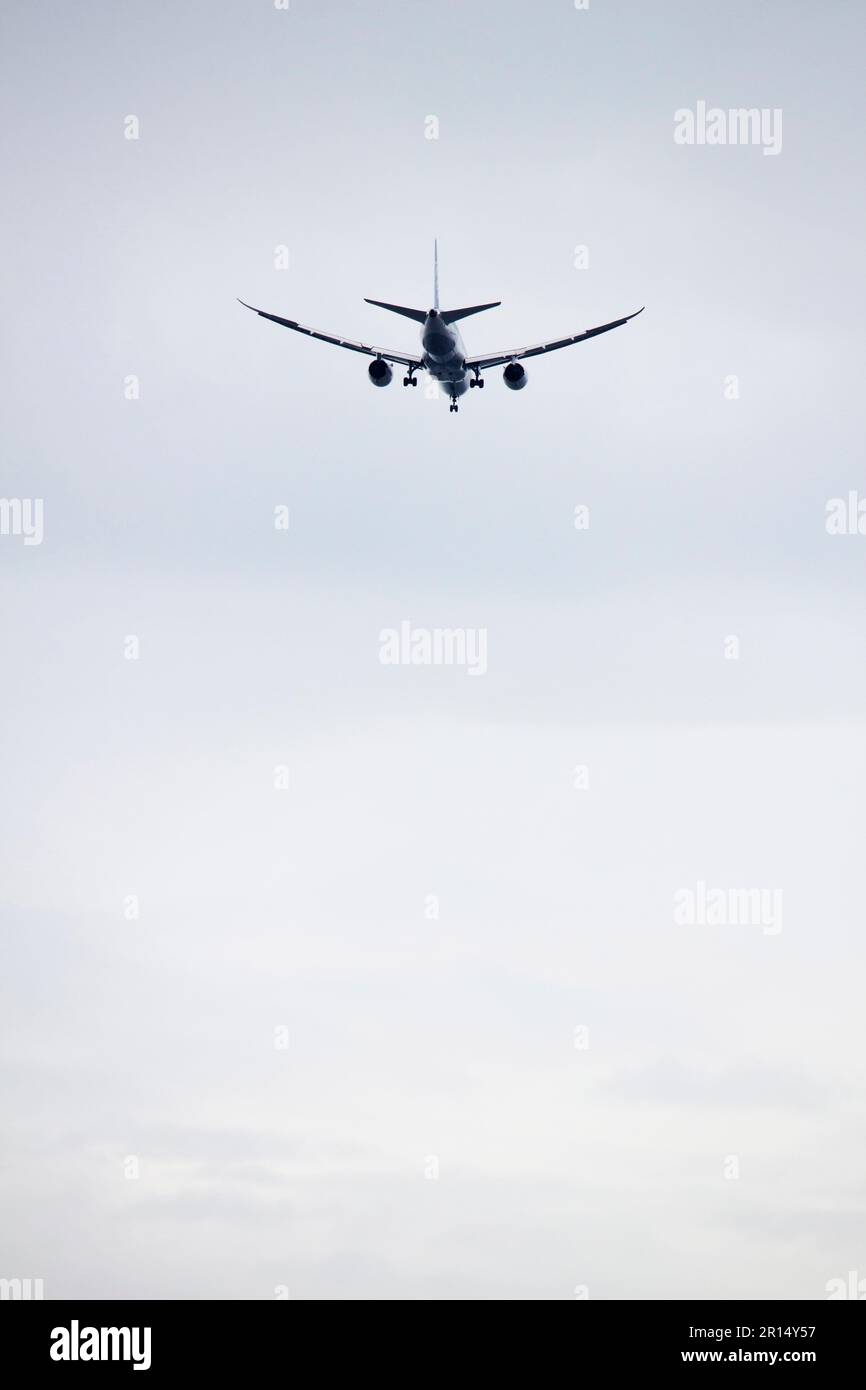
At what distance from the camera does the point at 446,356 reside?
430 feet

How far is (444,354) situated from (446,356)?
0.29 meters

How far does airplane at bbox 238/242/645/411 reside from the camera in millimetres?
129875

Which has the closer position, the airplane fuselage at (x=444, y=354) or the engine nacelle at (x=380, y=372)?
the airplane fuselage at (x=444, y=354)

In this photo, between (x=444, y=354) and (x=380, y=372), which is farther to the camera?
(x=380, y=372)

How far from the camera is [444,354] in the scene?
13088 centimetres

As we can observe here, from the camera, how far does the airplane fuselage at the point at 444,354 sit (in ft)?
425

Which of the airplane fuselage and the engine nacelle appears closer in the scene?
the airplane fuselage

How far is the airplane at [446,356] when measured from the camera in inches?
5113

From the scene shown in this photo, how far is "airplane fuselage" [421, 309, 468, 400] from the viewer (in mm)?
129500
